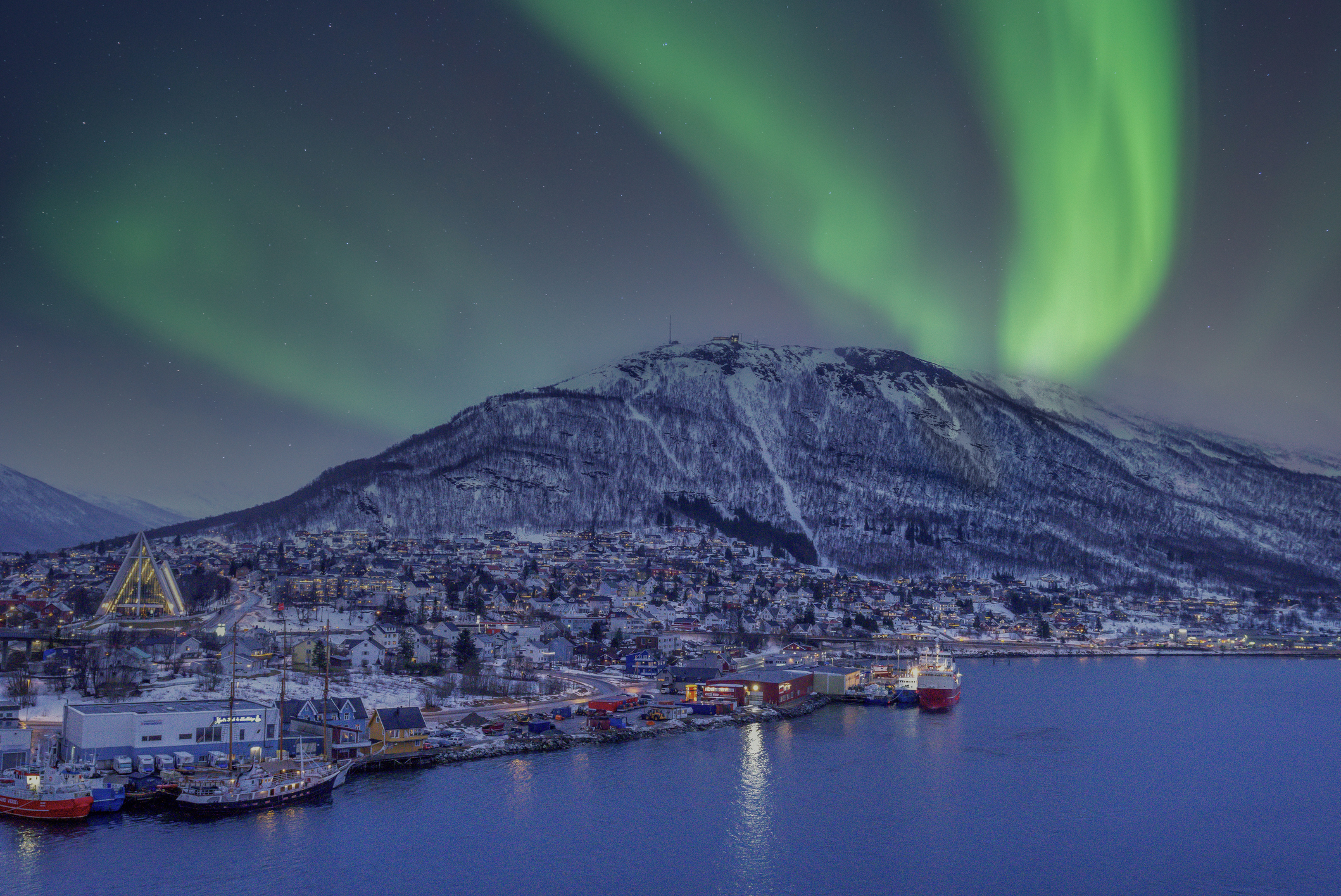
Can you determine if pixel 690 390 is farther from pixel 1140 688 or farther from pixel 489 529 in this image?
pixel 1140 688

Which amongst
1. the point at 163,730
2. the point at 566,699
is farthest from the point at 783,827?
the point at 566,699

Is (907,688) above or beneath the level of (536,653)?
beneath

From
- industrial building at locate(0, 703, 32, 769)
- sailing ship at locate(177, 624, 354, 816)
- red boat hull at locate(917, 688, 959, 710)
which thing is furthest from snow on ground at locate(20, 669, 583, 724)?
red boat hull at locate(917, 688, 959, 710)

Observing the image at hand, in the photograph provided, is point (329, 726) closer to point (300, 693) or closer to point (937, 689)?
point (300, 693)

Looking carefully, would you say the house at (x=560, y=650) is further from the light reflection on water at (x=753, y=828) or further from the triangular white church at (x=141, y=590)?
the light reflection on water at (x=753, y=828)


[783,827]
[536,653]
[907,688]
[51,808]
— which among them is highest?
[536,653]
